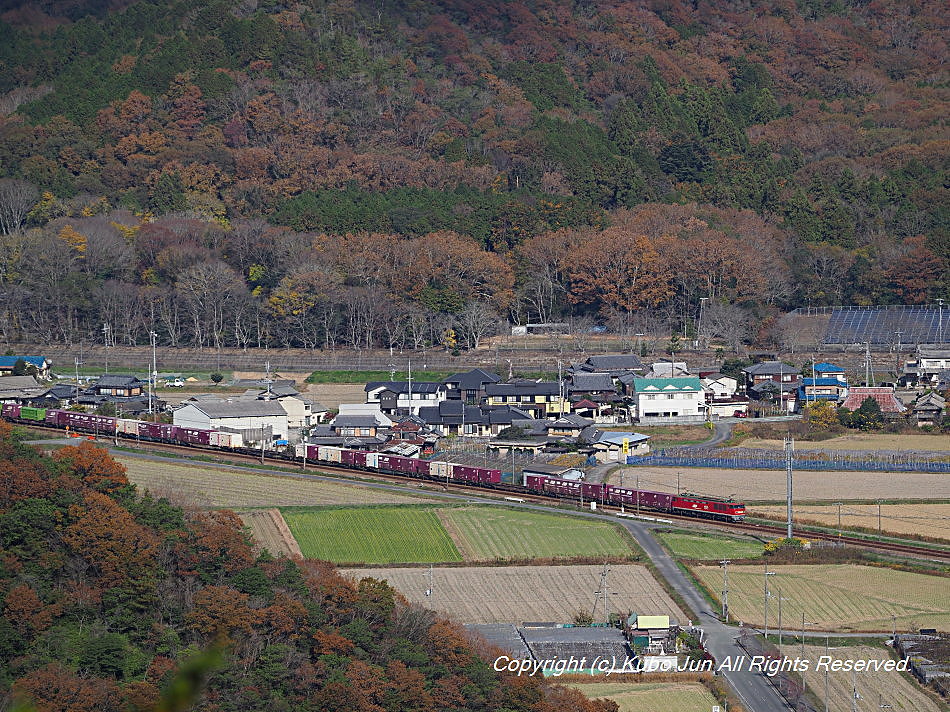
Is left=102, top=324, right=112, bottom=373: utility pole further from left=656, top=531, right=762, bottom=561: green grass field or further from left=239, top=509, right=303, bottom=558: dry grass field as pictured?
left=656, top=531, right=762, bottom=561: green grass field

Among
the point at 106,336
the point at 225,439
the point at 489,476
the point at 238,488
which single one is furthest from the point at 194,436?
the point at 106,336

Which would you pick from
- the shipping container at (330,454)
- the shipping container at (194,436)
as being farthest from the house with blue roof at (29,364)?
the shipping container at (330,454)

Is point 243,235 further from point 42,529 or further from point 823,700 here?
point 823,700

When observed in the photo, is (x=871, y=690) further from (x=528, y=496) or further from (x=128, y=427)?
(x=128, y=427)

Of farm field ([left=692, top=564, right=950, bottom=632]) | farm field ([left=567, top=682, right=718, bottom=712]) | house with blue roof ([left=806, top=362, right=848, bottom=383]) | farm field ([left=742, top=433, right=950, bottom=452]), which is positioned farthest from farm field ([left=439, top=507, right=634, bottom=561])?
house with blue roof ([left=806, top=362, right=848, bottom=383])

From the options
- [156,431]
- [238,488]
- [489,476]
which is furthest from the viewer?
[156,431]
